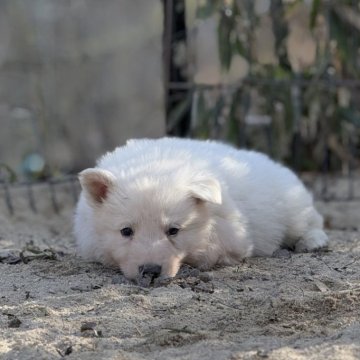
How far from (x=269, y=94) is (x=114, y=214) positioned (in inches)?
147

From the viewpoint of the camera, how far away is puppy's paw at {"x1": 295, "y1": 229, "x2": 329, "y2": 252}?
222 inches

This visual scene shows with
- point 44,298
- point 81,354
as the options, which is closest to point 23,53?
point 44,298

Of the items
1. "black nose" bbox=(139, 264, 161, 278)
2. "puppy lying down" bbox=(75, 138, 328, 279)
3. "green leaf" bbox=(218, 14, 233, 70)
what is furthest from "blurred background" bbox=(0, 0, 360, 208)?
"black nose" bbox=(139, 264, 161, 278)

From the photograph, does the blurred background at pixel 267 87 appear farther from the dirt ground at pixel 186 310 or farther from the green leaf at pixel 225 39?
the dirt ground at pixel 186 310

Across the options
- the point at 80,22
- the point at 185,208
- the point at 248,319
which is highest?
the point at 80,22

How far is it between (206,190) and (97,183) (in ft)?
2.02

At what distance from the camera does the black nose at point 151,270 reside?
15.1 feet

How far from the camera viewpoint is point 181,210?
4.82m

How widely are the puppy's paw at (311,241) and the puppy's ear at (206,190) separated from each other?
1.00 metres

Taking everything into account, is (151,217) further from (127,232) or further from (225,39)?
(225,39)

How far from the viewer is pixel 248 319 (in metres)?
4.00

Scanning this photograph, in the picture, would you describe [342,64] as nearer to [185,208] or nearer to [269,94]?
[269,94]

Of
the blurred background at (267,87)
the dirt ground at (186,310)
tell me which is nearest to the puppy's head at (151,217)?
the dirt ground at (186,310)

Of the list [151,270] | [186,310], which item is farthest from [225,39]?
[186,310]
